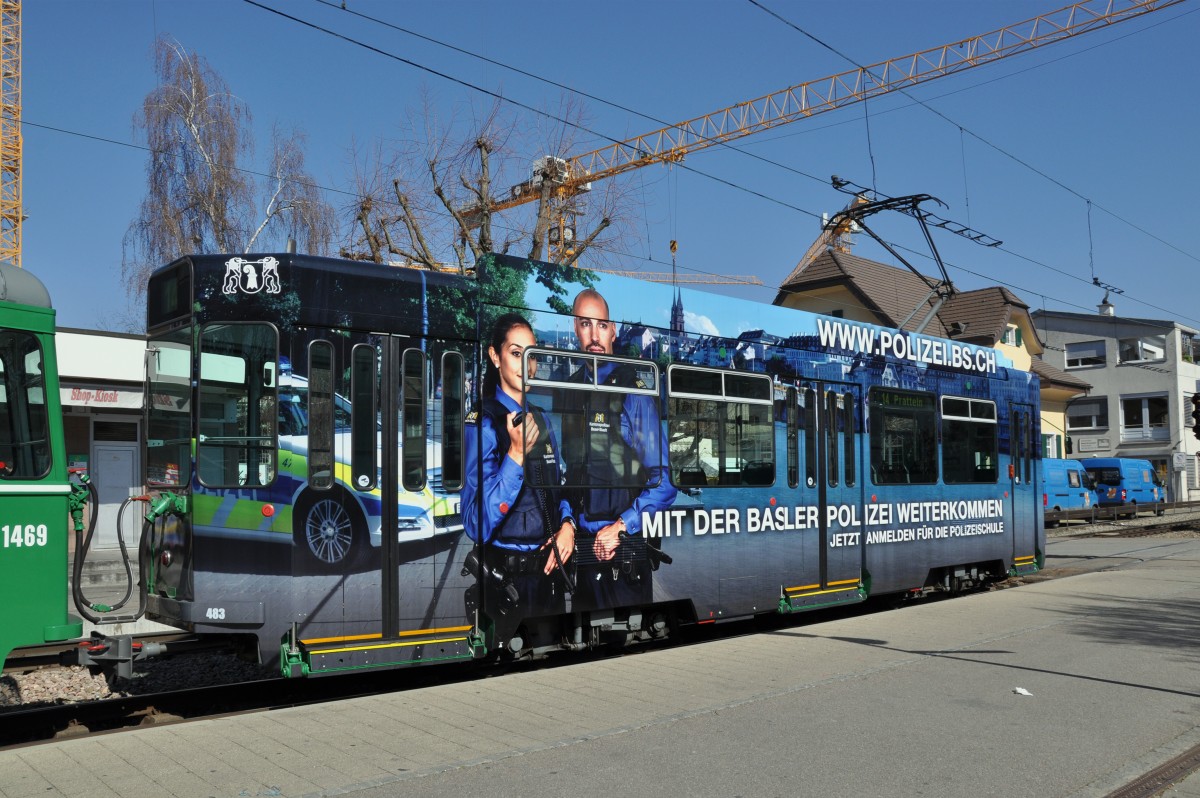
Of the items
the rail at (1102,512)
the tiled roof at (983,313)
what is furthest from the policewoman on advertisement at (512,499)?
the tiled roof at (983,313)

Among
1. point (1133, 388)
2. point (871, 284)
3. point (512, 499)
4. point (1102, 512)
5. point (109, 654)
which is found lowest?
point (1102, 512)

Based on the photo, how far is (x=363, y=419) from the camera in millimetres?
7590

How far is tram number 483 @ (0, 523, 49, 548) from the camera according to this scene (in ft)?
20.1

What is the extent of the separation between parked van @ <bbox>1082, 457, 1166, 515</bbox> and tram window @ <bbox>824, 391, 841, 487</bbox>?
34.4 meters

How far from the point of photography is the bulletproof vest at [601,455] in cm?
880

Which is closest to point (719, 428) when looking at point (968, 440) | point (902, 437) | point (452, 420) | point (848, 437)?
point (848, 437)

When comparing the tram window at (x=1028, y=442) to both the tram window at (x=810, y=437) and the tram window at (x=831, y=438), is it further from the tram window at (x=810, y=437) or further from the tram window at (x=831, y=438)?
the tram window at (x=810, y=437)

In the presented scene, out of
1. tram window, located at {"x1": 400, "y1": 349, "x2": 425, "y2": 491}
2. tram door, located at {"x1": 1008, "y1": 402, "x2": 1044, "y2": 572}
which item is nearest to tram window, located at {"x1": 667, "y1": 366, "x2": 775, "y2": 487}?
tram window, located at {"x1": 400, "y1": 349, "x2": 425, "y2": 491}

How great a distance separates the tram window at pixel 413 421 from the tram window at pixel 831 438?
17.9 feet

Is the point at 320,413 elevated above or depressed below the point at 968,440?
above

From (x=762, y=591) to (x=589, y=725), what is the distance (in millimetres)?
4064

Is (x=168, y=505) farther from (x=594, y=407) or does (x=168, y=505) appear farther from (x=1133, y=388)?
(x=1133, y=388)

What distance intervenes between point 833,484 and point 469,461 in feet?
16.9

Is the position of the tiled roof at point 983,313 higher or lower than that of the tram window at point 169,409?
higher
